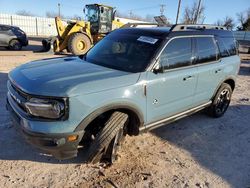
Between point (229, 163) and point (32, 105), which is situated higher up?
point (32, 105)

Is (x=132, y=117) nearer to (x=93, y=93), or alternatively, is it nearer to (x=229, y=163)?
(x=93, y=93)

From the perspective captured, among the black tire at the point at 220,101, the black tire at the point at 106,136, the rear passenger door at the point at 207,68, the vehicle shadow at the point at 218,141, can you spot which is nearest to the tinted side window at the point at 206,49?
the rear passenger door at the point at 207,68

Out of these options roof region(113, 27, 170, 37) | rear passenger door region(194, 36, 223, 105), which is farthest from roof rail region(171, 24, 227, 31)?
rear passenger door region(194, 36, 223, 105)

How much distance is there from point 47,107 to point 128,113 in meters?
1.15

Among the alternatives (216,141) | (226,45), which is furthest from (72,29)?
(216,141)

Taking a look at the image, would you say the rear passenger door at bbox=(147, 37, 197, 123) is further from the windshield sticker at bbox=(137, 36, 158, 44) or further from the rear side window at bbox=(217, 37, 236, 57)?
the rear side window at bbox=(217, 37, 236, 57)

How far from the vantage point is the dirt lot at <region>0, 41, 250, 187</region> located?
3324 mm

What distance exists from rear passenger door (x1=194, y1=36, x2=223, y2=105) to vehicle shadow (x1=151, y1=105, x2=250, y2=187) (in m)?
0.60

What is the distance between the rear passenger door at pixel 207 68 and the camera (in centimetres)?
457

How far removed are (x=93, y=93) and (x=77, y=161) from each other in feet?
3.96

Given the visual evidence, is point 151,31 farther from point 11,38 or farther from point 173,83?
point 11,38

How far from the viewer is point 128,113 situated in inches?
141

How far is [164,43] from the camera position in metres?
3.94

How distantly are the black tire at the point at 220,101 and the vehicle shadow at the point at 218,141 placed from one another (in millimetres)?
133
